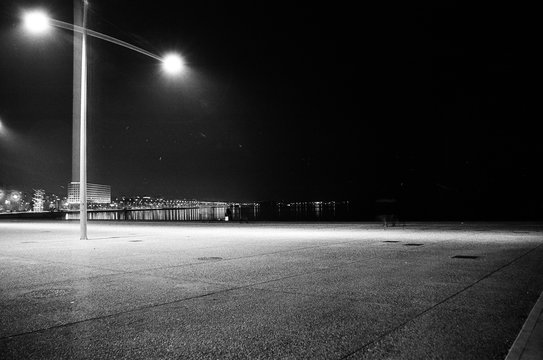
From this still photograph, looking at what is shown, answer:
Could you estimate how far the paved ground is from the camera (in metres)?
4.26

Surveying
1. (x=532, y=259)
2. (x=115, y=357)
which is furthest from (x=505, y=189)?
(x=115, y=357)

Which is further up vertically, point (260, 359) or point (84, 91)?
point (84, 91)

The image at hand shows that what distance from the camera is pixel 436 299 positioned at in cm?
625

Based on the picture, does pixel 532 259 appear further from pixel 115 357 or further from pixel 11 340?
pixel 11 340

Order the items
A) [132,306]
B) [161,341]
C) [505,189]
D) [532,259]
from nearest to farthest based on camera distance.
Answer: [161,341] → [132,306] → [532,259] → [505,189]

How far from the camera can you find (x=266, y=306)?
Answer: 5883 mm

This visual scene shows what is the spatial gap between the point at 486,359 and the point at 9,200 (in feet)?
646

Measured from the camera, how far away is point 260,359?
155 inches

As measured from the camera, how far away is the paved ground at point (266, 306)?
4.26 metres

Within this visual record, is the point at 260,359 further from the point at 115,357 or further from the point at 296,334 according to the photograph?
the point at 115,357

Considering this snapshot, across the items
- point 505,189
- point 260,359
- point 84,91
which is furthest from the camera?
point 505,189

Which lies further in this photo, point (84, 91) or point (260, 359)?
point (84, 91)

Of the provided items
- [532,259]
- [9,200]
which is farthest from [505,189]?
[9,200]

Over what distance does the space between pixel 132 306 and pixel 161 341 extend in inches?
65.1
